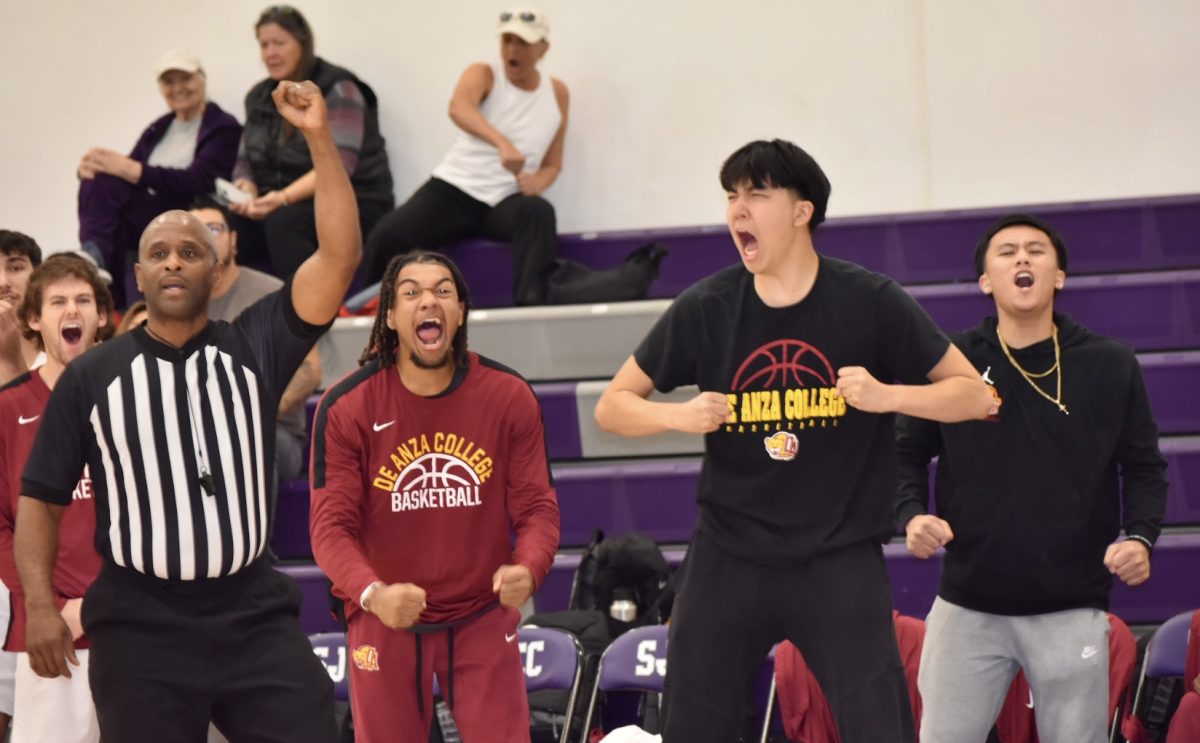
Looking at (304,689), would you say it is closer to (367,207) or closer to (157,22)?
(367,207)

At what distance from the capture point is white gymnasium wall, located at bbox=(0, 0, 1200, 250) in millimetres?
7914

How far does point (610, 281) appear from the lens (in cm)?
741

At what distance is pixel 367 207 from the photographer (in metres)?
8.07

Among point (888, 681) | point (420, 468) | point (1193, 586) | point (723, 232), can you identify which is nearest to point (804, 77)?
point (723, 232)

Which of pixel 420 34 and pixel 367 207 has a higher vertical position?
pixel 420 34

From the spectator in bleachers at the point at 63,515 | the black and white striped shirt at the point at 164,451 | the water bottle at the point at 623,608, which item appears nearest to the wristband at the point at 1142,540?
the water bottle at the point at 623,608

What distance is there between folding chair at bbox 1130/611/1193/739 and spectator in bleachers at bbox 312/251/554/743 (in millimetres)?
2008

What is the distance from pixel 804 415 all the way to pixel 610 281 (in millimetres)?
3724

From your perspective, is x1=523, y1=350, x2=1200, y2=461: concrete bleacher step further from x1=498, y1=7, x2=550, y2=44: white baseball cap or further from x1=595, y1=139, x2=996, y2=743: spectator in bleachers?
x1=595, y1=139, x2=996, y2=743: spectator in bleachers

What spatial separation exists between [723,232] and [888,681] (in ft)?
14.7

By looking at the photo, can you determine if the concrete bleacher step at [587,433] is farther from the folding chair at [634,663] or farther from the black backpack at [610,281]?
the folding chair at [634,663]

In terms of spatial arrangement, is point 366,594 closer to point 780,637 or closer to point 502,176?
point 780,637

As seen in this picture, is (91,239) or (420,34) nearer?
(91,239)

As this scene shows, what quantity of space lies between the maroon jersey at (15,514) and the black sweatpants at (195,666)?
35.0 inches
